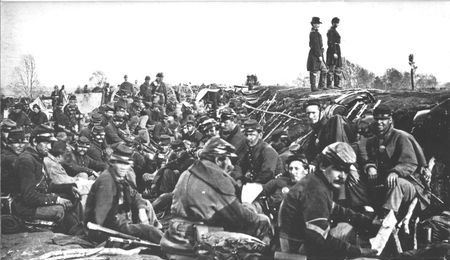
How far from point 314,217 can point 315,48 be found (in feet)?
8.46

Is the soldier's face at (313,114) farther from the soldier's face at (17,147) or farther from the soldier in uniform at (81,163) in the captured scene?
the soldier's face at (17,147)

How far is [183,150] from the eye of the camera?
6516mm

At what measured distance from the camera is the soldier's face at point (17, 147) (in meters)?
6.47

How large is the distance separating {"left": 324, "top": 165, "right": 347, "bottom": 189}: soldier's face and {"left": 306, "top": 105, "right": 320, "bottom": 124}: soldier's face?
4.19 ft

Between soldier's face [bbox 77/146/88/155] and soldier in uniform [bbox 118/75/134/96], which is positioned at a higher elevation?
soldier in uniform [bbox 118/75/134/96]

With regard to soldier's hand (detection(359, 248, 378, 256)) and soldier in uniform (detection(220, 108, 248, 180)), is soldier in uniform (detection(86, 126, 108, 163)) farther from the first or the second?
soldier's hand (detection(359, 248, 378, 256))

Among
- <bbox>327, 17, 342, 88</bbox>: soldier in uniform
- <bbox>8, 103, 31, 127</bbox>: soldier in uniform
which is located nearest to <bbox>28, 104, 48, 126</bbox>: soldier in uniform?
<bbox>8, 103, 31, 127</bbox>: soldier in uniform

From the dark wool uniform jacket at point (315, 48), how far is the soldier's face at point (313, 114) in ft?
2.17

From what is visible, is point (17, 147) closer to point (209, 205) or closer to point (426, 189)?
point (209, 205)

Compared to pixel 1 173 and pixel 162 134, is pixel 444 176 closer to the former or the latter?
pixel 162 134

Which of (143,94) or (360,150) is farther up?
(143,94)

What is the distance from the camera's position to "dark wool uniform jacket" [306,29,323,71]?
21.2 feet

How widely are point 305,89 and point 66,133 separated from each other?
3417mm

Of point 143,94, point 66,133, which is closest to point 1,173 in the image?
point 66,133
